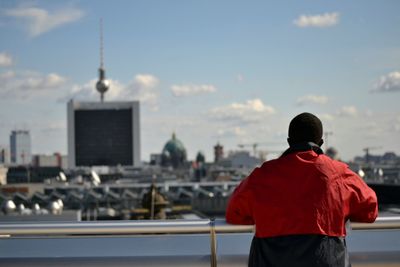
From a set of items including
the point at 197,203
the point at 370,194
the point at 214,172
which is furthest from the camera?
the point at 214,172

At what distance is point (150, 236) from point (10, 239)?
84 centimetres

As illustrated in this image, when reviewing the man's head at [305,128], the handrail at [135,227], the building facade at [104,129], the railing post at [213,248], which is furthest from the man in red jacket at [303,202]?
the building facade at [104,129]

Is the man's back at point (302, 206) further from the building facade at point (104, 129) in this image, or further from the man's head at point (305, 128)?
the building facade at point (104, 129)

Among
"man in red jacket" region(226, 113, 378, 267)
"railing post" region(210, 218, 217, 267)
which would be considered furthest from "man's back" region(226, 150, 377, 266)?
"railing post" region(210, 218, 217, 267)

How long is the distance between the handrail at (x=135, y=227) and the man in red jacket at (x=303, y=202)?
61 cm

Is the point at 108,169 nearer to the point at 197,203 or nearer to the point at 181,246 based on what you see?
the point at 197,203

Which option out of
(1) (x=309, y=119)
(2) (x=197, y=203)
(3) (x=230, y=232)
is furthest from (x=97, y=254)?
(2) (x=197, y=203)

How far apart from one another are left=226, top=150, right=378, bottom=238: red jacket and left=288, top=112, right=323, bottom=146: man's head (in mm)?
71

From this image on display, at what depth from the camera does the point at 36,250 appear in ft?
14.4

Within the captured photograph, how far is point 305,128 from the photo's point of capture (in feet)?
11.2

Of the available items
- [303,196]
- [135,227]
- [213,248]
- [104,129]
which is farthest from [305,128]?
[104,129]

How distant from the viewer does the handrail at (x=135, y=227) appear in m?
4.05

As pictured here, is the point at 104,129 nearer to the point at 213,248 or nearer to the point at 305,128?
the point at 213,248

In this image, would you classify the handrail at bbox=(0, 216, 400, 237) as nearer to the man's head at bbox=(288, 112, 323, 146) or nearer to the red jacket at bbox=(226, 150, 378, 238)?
the red jacket at bbox=(226, 150, 378, 238)
